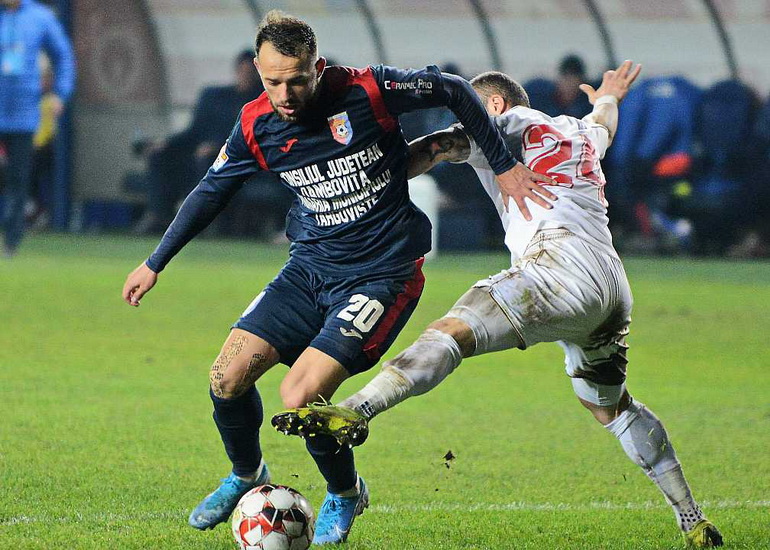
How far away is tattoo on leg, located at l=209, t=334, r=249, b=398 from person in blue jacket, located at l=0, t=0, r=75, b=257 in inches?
370

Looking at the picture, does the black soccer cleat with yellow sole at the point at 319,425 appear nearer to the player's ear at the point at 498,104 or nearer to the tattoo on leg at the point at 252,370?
the tattoo on leg at the point at 252,370

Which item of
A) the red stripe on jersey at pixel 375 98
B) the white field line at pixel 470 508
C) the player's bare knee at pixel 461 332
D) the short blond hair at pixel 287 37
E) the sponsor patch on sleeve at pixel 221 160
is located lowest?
the white field line at pixel 470 508

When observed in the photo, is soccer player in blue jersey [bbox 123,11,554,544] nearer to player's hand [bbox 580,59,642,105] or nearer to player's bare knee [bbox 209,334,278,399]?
player's bare knee [bbox 209,334,278,399]

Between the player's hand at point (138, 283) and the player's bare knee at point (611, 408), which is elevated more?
the player's hand at point (138, 283)

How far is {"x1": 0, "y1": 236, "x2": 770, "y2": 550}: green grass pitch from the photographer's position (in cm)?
483

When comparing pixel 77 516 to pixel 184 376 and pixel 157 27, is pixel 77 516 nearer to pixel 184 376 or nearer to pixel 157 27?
pixel 184 376

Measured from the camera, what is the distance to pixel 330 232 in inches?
194

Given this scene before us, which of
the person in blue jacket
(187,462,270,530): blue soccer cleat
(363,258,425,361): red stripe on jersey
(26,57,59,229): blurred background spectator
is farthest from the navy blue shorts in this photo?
(26,57,59,229): blurred background spectator

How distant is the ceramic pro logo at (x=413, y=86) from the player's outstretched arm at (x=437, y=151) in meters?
0.25

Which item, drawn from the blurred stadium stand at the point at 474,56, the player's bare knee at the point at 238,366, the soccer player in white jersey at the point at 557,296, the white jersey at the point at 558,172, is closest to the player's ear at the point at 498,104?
the soccer player in white jersey at the point at 557,296

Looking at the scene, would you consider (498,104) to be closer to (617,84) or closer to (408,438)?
(617,84)

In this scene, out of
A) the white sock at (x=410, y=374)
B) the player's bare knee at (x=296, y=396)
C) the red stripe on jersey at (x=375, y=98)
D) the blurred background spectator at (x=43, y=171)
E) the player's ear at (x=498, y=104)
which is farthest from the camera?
the blurred background spectator at (x=43, y=171)

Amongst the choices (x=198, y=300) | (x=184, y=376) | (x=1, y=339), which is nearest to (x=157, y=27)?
(x=198, y=300)

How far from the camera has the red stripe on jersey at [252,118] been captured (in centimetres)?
486
